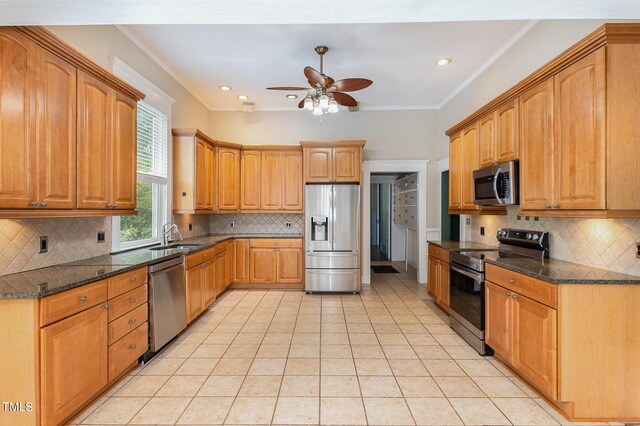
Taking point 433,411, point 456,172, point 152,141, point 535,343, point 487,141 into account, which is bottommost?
point 433,411

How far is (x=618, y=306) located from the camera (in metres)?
1.97

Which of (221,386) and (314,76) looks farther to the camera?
(314,76)

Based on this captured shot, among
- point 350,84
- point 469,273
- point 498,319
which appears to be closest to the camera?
point 498,319

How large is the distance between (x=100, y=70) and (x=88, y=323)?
183cm

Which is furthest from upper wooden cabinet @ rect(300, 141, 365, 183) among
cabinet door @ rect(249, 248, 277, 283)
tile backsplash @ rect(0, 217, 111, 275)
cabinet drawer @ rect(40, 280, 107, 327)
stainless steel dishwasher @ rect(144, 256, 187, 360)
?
cabinet drawer @ rect(40, 280, 107, 327)

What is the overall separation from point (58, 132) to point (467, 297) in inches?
140

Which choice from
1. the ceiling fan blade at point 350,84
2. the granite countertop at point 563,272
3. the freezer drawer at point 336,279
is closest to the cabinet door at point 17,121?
the ceiling fan blade at point 350,84

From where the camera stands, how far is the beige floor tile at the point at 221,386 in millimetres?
2314

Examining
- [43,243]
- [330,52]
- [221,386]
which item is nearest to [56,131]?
[43,243]

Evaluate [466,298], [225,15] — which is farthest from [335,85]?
[466,298]

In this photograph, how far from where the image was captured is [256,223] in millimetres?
5785

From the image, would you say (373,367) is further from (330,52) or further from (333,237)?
(330,52)

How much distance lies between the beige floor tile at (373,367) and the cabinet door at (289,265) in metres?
2.55

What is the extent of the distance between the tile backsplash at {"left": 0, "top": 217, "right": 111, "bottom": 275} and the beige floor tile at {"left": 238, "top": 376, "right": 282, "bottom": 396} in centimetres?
170
